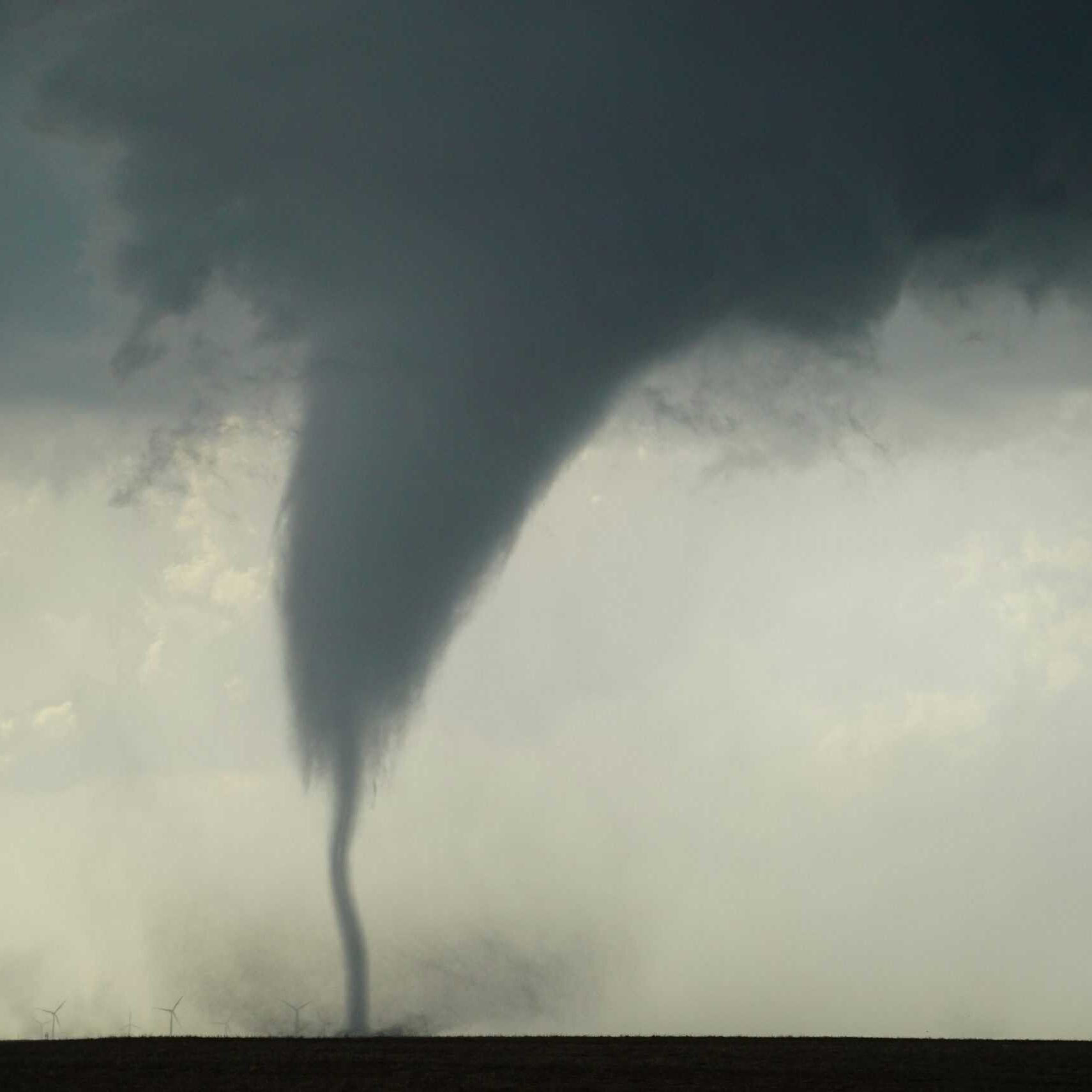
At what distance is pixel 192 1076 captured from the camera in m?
52.0

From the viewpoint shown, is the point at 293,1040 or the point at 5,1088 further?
the point at 293,1040

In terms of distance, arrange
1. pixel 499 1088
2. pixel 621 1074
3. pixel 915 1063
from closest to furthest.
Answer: pixel 499 1088 < pixel 621 1074 < pixel 915 1063

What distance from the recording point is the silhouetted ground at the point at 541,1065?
50.6 meters

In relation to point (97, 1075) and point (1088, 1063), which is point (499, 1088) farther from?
point (1088, 1063)

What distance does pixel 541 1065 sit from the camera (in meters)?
55.0

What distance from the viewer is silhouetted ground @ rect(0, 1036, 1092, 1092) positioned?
5062cm

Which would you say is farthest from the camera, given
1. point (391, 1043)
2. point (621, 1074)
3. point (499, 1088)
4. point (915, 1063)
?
point (391, 1043)

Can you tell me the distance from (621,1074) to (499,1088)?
5.55 metres

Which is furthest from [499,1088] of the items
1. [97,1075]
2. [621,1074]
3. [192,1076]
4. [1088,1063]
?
[1088,1063]

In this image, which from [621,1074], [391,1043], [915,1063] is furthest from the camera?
[391,1043]

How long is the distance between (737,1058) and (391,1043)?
15084 millimetres

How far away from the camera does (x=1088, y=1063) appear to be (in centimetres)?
5812

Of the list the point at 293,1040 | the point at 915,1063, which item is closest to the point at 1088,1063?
the point at 915,1063

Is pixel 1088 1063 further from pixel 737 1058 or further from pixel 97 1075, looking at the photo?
pixel 97 1075
